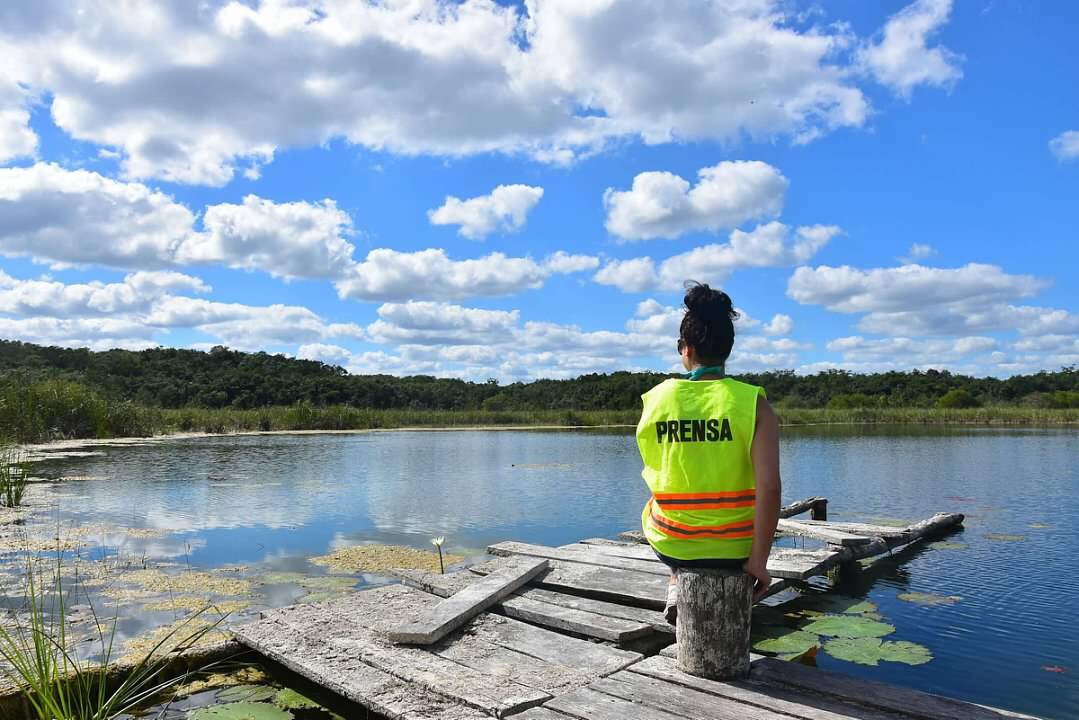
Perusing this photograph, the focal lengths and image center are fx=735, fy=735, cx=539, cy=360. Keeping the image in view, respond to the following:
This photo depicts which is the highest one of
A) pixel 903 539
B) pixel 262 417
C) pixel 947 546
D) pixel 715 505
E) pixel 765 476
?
pixel 765 476

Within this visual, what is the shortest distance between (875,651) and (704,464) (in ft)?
9.47

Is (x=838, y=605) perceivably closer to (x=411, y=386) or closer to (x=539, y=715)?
(x=539, y=715)

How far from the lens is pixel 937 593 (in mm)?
6566

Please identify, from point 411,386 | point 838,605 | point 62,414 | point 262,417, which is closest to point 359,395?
point 411,386

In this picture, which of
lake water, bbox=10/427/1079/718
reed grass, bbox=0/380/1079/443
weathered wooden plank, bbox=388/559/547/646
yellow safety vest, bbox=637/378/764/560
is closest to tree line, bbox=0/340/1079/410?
reed grass, bbox=0/380/1079/443

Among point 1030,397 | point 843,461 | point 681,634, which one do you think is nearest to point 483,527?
point 681,634

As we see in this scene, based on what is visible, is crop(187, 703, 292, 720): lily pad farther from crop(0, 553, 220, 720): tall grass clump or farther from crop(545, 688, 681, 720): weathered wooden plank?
crop(545, 688, 681, 720): weathered wooden plank

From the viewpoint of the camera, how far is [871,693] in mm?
3025

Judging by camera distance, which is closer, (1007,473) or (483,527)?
(483,527)

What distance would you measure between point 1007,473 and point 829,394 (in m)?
44.5

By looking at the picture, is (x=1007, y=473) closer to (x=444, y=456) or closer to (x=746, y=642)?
(x=444, y=456)

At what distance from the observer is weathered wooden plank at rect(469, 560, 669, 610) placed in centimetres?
479

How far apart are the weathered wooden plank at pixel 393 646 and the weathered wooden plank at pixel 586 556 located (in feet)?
4.43

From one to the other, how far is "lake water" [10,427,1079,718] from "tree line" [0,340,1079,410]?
78.6ft
